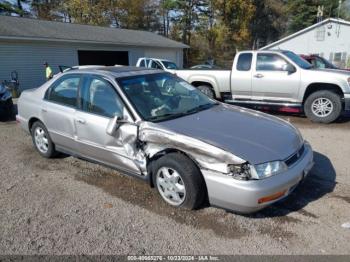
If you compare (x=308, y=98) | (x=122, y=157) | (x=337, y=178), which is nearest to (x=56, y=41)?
(x=308, y=98)

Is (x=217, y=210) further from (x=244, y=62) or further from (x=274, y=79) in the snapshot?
(x=244, y=62)

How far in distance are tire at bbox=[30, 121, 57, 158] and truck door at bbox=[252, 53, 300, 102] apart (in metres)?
5.54

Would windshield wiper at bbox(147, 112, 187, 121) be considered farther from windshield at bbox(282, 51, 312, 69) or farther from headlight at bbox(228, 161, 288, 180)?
windshield at bbox(282, 51, 312, 69)

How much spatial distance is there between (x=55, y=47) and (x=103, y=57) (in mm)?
5094

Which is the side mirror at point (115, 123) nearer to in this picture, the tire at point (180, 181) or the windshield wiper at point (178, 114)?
the windshield wiper at point (178, 114)

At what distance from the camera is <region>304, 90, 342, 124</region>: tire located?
772 centimetres

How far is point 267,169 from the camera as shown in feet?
10.5

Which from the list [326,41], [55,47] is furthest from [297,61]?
[326,41]

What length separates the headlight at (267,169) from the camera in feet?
10.3

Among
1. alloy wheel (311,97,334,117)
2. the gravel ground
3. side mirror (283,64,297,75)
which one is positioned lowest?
the gravel ground

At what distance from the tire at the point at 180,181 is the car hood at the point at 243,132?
318mm

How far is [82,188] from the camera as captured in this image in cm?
437

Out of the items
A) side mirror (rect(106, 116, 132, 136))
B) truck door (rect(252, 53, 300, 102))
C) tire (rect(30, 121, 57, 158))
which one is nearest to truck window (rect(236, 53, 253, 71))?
truck door (rect(252, 53, 300, 102))

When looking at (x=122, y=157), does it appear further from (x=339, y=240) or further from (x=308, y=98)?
(x=308, y=98)
